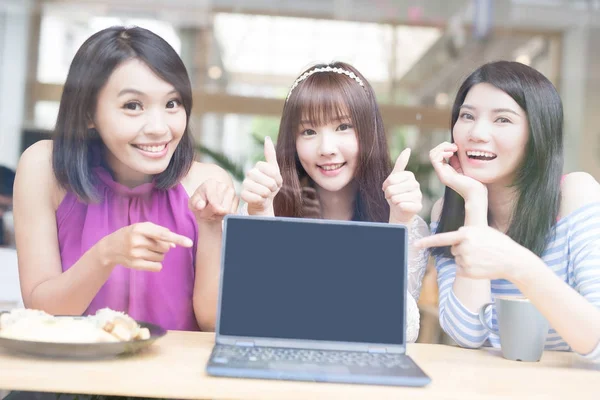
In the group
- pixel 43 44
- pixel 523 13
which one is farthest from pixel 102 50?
pixel 523 13

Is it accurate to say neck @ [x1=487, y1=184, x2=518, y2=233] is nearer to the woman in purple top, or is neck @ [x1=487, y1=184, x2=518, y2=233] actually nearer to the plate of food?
the woman in purple top

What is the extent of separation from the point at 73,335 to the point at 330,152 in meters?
0.70

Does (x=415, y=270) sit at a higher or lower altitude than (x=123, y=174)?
lower

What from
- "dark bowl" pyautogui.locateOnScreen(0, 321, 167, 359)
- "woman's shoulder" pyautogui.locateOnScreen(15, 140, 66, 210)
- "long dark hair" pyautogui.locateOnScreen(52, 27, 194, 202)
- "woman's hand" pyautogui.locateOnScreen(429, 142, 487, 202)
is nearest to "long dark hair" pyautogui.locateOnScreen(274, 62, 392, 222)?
"woman's hand" pyautogui.locateOnScreen(429, 142, 487, 202)

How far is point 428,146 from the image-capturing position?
163 cm

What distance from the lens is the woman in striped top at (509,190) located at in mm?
1304

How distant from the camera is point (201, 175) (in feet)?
5.14

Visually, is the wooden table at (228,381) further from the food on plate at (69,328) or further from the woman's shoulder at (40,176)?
the woman's shoulder at (40,176)

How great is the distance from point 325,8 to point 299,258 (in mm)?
1256

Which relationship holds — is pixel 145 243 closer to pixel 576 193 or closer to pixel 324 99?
pixel 324 99

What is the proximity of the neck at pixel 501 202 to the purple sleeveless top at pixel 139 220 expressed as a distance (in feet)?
2.09

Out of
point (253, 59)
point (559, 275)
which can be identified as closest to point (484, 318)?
point (559, 275)

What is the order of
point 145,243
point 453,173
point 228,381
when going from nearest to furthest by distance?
1. point 228,381
2. point 145,243
3. point 453,173

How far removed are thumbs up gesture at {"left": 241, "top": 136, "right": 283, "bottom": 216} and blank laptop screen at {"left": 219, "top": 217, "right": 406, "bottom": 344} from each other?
0.26 metres
